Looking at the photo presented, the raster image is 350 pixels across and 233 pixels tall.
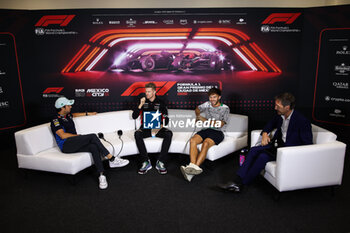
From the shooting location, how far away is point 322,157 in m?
A: 3.04

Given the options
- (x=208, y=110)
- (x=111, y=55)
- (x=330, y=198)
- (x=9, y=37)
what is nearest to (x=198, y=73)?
(x=208, y=110)

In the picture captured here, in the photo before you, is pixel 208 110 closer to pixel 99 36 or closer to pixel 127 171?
pixel 127 171

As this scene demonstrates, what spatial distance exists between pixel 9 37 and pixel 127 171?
10.6 ft

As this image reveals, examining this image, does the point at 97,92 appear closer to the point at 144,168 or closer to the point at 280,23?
the point at 144,168

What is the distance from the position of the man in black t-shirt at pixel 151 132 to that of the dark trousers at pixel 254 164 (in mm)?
1119

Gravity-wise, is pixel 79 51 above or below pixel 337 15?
below

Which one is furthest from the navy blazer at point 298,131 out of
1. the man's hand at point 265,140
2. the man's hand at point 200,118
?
the man's hand at point 200,118

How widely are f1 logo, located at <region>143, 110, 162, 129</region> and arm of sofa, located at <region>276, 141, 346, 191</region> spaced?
193 cm

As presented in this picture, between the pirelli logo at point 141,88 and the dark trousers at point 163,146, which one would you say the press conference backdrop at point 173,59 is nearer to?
the pirelli logo at point 141,88

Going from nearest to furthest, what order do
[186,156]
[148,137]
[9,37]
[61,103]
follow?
[61,103] → [148,137] → [186,156] → [9,37]

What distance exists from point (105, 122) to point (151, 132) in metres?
0.82

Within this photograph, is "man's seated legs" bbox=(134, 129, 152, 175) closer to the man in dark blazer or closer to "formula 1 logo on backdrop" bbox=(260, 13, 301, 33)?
the man in dark blazer

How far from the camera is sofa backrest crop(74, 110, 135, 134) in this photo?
428 centimetres

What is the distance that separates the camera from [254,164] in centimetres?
331
